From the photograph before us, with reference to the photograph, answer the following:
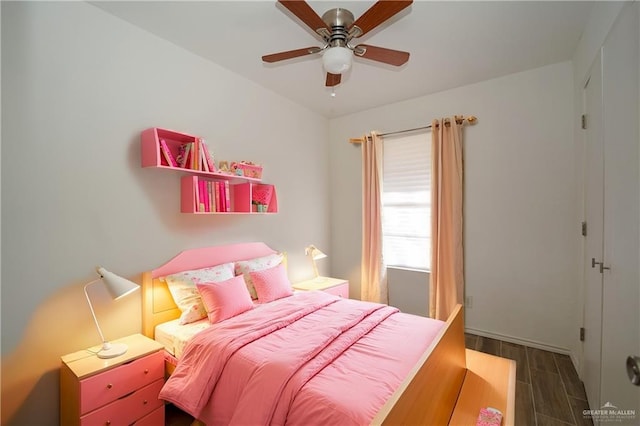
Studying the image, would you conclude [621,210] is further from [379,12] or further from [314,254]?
[314,254]

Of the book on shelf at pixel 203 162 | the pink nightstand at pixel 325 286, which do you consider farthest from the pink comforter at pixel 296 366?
the book on shelf at pixel 203 162

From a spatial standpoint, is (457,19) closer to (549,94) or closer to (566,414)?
(549,94)

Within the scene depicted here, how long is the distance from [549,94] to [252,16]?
9.11 feet

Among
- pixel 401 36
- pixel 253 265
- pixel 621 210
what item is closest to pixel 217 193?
pixel 253 265

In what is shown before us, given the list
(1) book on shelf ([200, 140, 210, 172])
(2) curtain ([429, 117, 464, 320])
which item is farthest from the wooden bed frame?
(2) curtain ([429, 117, 464, 320])

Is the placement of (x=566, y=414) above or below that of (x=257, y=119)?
below

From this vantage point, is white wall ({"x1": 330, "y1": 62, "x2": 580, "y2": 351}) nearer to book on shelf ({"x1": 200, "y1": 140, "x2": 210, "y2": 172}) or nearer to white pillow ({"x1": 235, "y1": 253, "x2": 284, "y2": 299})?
white pillow ({"x1": 235, "y1": 253, "x2": 284, "y2": 299})

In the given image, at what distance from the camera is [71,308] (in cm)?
189

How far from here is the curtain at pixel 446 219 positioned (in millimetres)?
3256

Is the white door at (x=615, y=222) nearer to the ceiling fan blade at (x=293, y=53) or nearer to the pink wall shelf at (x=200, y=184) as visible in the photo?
the ceiling fan blade at (x=293, y=53)

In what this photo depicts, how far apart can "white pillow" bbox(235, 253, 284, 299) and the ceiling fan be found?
1763mm

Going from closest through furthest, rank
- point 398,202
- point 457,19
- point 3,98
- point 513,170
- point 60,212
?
point 3,98, point 60,212, point 457,19, point 513,170, point 398,202

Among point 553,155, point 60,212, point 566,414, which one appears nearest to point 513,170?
point 553,155

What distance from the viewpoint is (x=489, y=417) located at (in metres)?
1.44
